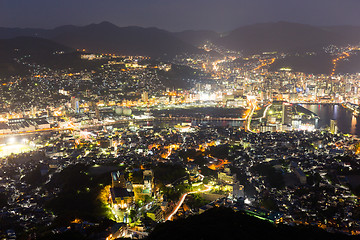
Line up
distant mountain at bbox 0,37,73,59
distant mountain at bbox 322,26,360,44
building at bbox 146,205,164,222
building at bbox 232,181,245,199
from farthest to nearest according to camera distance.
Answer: distant mountain at bbox 322,26,360,44 → distant mountain at bbox 0,37,73,59 → building at bbox 232,181,245,199 → building at bbox 146,205,164,222

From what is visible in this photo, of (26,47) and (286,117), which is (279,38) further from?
(286,117)

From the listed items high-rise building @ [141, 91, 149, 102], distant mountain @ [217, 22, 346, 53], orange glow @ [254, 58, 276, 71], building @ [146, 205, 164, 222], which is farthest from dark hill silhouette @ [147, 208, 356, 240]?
distant mountain @ [217, 22, 346, 53]

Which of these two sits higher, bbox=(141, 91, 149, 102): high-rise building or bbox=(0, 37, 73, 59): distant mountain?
bbox=(0, 37, 73, 59): distant mountain

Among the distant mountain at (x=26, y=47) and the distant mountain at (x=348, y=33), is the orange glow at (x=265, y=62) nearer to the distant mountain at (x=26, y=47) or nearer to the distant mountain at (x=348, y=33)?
the distant mountain at (x=348, y=33)

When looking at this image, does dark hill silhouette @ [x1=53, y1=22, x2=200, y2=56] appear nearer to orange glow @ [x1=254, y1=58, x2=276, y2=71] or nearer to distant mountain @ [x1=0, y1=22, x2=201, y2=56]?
distant mountain @ [x1=0, y1=22, x2=201, y2=56]

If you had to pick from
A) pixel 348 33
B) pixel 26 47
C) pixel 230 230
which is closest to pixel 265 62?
pixel 348 33

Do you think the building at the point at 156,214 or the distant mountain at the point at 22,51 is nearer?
the building at the point at 156,214

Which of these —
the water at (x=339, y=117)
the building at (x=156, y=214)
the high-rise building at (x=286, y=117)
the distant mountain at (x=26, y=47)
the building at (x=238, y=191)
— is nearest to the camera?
the building at (x=156, y=214)

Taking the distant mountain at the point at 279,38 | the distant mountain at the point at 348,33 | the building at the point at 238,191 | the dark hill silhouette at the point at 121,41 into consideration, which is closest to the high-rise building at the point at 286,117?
the building at the point at 238,191
